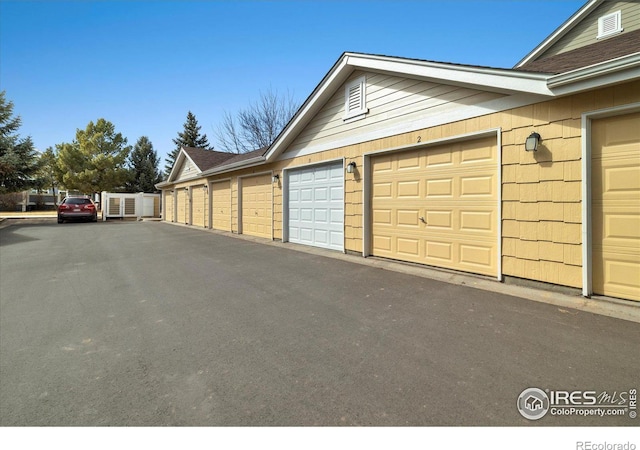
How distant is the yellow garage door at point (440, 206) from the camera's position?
15.7 feet

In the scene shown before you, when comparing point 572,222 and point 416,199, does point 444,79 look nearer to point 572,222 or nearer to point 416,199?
point 416,199

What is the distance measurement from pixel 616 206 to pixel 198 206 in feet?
52.4

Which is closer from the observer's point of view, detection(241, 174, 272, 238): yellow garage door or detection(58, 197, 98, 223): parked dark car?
detection(241, 174, 272, 238): yellow garage door

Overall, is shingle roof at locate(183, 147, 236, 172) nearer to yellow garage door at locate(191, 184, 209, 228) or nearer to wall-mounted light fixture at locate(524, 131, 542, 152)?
yellow garage door at locate(191, 184, 209, 228)

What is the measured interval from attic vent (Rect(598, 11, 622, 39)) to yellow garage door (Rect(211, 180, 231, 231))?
13.2 meters

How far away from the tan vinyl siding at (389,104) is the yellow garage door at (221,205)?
5847mm

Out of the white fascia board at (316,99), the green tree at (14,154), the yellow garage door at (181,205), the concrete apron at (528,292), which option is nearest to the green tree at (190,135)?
the green tree at (14,154)

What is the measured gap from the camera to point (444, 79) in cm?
512

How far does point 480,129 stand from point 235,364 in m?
4.97

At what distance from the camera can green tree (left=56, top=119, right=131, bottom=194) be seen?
27203 millimetres

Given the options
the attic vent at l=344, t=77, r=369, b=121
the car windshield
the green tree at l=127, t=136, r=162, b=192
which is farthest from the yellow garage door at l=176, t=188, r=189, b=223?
the green tree at l=127, t=136, r=162, b=192

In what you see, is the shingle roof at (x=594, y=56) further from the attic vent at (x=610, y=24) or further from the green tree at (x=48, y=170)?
the green tree at (x=48, y=170)

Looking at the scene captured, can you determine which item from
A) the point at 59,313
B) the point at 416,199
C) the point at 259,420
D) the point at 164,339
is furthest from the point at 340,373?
the point at 416,199
